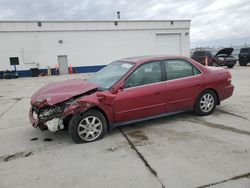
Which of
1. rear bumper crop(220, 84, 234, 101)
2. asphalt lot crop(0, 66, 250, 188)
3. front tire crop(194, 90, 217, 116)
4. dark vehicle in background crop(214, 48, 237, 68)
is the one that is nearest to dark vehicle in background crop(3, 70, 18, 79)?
asphalt lot crop(0, 66, 250, 188)

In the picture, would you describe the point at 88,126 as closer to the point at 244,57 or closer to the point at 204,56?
the point at 204,56

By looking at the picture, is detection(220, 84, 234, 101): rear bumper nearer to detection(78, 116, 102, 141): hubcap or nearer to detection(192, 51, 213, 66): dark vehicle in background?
detection(78, 116, 102, 141): hubcap

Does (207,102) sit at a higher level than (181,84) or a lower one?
lower

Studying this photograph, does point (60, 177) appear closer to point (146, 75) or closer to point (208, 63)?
point (146, 75)

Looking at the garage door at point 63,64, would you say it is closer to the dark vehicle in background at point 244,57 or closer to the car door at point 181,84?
the dark vehicle in background at point 244,57

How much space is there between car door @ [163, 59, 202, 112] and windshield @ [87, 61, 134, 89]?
0.89 m

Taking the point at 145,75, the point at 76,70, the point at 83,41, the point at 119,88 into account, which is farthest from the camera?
the point at 76,70

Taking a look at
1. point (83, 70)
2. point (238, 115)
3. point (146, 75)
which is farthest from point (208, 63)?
point (146, 75)

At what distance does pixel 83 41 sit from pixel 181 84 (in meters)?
19.8

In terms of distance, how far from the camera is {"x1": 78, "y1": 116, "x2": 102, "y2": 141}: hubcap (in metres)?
3.89

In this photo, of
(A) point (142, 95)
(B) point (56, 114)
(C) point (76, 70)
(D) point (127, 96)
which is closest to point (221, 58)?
(C) point (76, 70)

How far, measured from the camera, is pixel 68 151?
12.0ft

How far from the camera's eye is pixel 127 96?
4.10m

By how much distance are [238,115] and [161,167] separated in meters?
3.13
